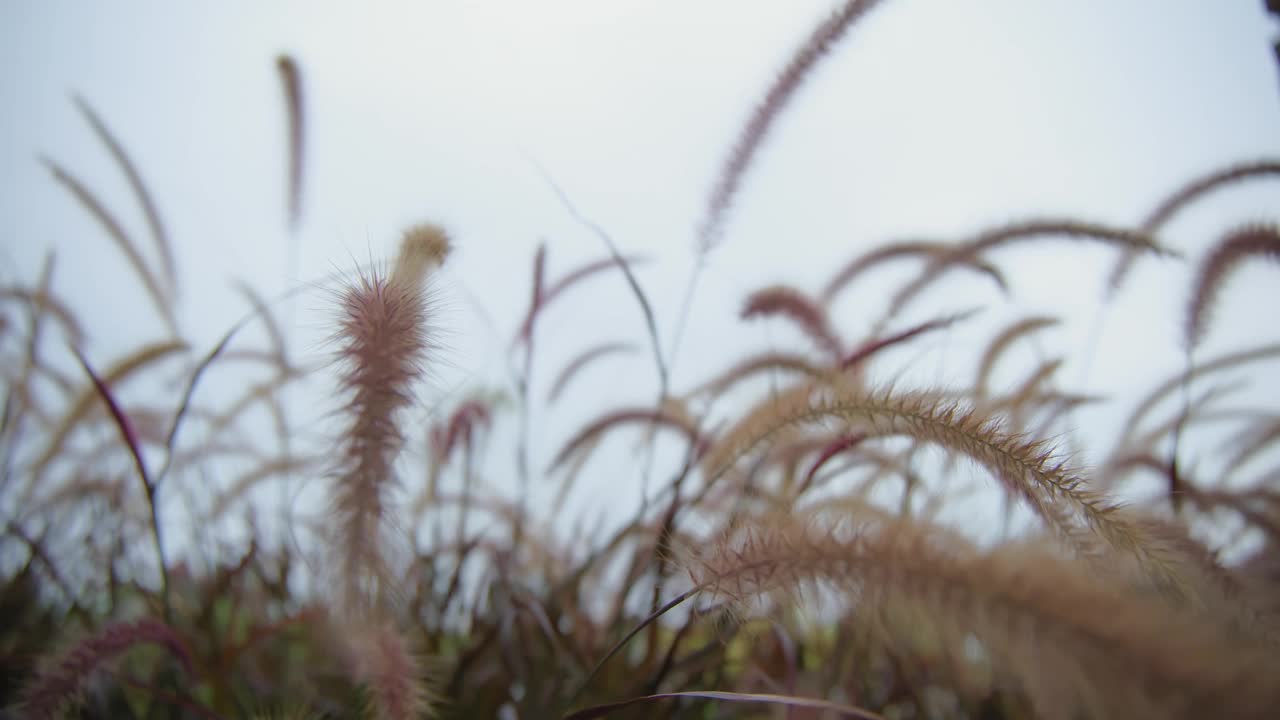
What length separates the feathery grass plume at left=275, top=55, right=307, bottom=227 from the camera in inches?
49.1

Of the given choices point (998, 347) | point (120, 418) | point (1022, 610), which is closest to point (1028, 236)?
point (998, 347)

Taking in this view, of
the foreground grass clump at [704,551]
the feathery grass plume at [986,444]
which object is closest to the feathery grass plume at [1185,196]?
the foreground grass clump at [704,551]

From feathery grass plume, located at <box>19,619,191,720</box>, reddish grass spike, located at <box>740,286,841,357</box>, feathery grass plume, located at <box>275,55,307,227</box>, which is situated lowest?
feathery grass plume, located at <box>19,619,191,720</box>

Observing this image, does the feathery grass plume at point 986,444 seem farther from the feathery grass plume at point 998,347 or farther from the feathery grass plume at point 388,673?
the feathery grass plume at point 998,347

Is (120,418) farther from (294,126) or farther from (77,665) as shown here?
(294,126)

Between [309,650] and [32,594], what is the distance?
48cm

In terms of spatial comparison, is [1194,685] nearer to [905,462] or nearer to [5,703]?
[905,462]

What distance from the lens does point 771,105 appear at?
2.80 ft

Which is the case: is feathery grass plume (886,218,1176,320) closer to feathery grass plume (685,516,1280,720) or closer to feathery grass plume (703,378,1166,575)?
feathery grass plume (703,378,1166,575)

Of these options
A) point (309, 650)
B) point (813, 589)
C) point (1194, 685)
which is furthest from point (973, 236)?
point (309, 650)

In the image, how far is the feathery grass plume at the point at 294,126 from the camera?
1.25m

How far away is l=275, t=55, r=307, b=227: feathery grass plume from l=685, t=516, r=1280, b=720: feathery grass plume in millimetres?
1259

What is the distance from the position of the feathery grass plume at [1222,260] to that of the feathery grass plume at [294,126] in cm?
158

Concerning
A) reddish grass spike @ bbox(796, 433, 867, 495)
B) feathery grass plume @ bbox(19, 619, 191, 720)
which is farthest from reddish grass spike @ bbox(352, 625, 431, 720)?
reddish grass spike @ bbox(796, 433, 867, 495)
